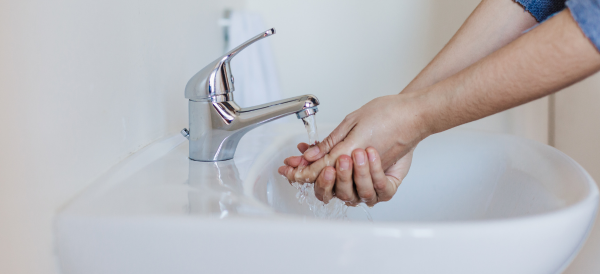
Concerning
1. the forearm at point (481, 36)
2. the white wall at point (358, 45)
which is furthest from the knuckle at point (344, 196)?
the white wall at point (358, 45)

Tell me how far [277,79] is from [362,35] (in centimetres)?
Result: 27

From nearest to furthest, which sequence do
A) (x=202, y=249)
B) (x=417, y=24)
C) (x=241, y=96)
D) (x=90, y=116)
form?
(x=202, y=249), (x=90, y=116), (x=241, y=96), (x=417, y=24)

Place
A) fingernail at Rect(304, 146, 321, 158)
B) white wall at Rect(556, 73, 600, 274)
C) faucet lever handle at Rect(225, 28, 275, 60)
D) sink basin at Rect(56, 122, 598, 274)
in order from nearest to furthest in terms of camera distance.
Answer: sink basin at Rect(56, 122, 598, 274) < faucet lever handle at Rect(225, 28, 275, 60) < fingernail at Rect(304, 146, 321, 158) < white wall at Rect(556, 73, 600, 274)

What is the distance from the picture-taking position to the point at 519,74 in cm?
41

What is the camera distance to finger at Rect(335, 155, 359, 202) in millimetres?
529

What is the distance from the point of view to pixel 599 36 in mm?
343

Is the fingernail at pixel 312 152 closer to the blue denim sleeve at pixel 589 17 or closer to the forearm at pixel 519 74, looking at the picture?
the forearm at pixel 519 74

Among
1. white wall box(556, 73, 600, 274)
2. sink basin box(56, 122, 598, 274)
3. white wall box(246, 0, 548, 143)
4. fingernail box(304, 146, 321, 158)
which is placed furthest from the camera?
white wall box(246, 0, 548, 143)

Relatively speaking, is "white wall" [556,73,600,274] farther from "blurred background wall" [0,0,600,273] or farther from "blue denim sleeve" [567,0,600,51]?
"blue denim sleeve" [567,0,600,51]

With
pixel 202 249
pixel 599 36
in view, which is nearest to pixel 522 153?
pixel 599 36

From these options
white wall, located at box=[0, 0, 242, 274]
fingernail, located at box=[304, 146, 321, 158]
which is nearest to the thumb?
fingernail, located at box=[304, 146, 321, 158]

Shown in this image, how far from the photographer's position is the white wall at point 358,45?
44.8 inches

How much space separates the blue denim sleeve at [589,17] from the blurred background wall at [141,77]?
43 centimetres

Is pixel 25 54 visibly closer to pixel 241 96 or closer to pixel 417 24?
pixel 241 96
